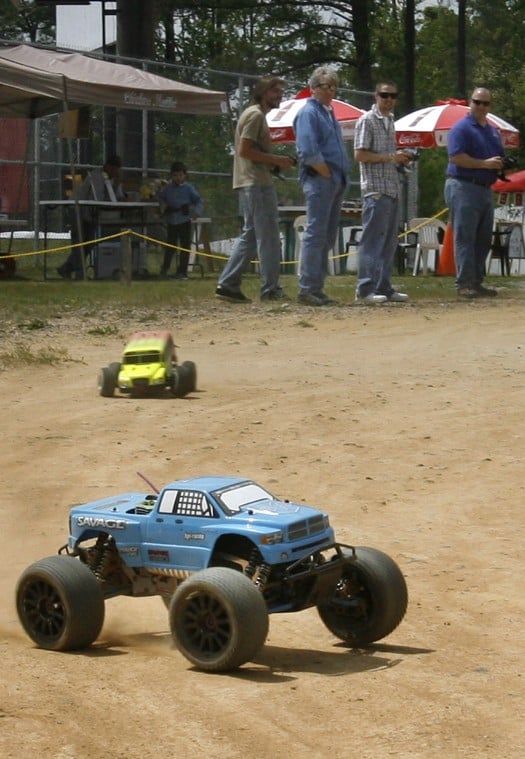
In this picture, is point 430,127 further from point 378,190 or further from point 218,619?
point 218,619

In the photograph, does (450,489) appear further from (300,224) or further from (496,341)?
(300,224)

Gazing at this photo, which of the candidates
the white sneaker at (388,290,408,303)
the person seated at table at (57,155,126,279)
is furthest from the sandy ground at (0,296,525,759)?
the person seated at table at (57,155,126,279)

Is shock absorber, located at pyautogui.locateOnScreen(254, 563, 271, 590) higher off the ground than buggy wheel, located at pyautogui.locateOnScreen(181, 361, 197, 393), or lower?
lower

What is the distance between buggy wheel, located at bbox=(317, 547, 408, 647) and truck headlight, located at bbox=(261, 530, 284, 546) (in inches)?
13.5

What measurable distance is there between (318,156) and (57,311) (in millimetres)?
3124

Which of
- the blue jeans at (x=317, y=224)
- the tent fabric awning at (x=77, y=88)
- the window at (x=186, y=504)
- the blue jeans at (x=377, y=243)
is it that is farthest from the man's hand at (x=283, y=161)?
the window at (x=186, y=504)

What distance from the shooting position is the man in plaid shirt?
50.1 ft

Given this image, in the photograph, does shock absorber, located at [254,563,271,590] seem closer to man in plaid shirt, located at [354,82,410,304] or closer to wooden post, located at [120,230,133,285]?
man in plaid shirt, located at [354,82,410,304]

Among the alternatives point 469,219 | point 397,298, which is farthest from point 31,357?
point 469,219

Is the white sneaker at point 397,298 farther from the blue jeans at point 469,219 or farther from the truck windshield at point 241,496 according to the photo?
the truck windshield at point 241,496

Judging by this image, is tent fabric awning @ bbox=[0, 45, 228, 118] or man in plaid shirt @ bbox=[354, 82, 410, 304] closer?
man in plaid shirt @ bbox=[354, 82, 410, 304]

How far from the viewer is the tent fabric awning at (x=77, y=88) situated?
19719 millimetres

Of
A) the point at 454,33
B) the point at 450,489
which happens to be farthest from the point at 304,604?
the point at 454,33

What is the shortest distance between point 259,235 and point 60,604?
9715mm
